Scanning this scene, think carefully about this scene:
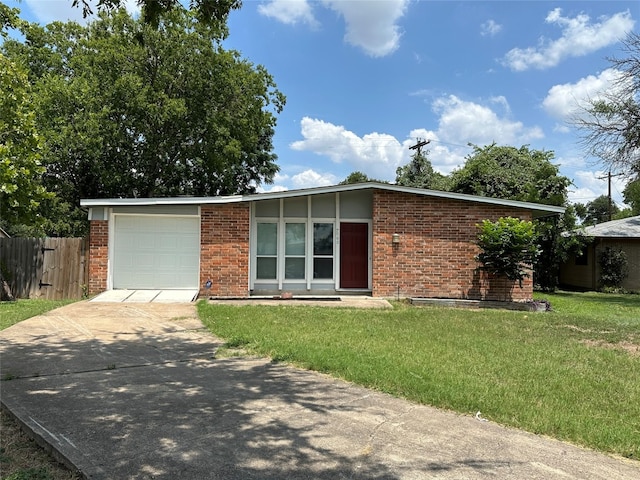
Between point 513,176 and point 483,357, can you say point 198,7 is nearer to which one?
point 483,357

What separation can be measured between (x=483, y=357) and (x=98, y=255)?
1022cm

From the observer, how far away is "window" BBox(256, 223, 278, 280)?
44.7 feet

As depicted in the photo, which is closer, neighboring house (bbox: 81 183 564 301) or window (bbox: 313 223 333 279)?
neighboring house (bbox: 81 183 564 301)

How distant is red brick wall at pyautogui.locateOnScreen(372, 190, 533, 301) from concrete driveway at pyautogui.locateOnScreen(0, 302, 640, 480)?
7752 mm

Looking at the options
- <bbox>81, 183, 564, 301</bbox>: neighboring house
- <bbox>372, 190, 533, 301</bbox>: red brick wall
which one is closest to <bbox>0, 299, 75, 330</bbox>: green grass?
<bbox>81, 183, 564, 301</bbox>: neighboring house

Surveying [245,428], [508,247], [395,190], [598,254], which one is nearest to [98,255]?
[395,190]

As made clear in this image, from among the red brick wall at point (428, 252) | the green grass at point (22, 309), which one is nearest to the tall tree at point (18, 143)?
the green grass at point (22, 309)

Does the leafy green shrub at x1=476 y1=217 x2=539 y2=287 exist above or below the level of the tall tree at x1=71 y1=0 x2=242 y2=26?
below

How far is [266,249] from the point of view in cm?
1365

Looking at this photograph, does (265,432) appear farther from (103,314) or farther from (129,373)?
(103,314)

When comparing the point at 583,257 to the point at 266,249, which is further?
the point at 583,257

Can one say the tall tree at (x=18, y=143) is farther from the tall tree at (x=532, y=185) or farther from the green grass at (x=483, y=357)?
the tall tree at (x=532, y=185)

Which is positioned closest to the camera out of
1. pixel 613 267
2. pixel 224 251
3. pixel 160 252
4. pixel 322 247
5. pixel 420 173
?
pixel 224 251

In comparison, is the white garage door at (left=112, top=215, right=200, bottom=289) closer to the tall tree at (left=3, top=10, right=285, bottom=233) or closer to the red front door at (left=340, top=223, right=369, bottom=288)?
the red front door at (left=340, top=223, right=369, bottom=288)
